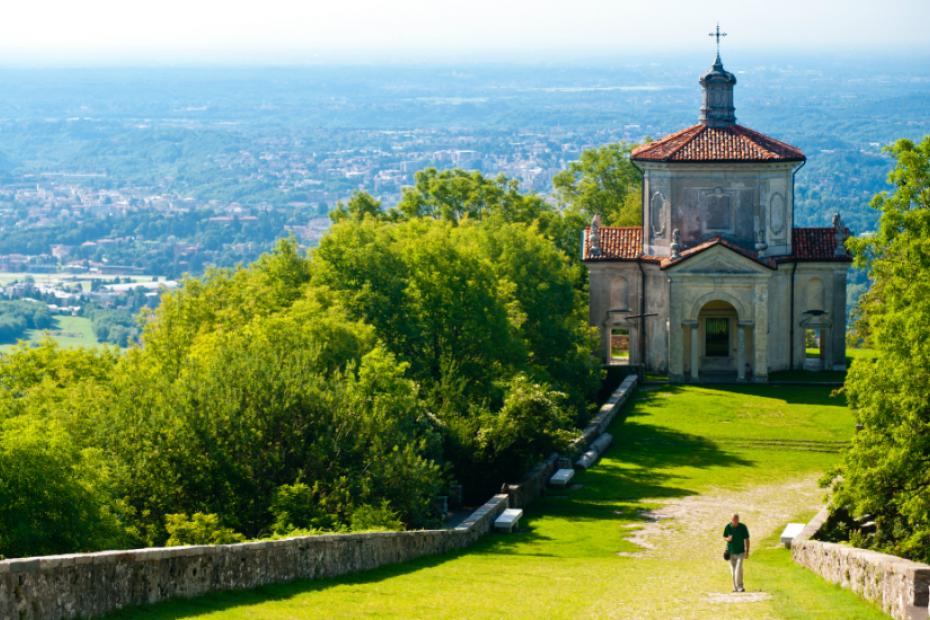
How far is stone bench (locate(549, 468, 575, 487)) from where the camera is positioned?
4703cm

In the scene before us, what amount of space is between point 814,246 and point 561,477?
2427 cm

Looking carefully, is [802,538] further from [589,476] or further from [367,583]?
[589,476]

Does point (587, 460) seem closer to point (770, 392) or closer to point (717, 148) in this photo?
point (770, 392)

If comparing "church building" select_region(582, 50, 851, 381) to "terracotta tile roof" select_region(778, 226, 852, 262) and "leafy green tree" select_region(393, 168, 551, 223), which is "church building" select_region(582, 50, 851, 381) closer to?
"terracotta tile roof" select_region(778, 226, 852, 262)

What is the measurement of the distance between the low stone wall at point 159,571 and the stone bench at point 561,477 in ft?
54.6

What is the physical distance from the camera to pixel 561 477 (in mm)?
47312

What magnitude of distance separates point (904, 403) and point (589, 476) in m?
18.3

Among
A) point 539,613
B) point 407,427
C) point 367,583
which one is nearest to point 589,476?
point 407,427

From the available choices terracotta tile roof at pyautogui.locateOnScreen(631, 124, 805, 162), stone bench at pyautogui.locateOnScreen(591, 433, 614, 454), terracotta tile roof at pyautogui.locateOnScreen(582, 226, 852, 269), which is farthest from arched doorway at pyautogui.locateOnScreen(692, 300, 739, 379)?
stone bench at pyautogui.locateOnScreen(591, 433, 614, 454)

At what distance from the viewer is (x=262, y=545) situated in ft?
81.9

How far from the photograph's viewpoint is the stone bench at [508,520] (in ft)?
132

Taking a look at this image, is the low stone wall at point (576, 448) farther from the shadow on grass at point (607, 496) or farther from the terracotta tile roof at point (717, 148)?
the terracotta tile roof at point (717, 148)

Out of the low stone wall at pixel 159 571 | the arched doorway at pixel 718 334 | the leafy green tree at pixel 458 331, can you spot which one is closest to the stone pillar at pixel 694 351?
the arched doorway at pixel 718 334

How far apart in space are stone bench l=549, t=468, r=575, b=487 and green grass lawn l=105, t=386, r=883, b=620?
0.37 m
